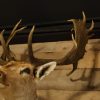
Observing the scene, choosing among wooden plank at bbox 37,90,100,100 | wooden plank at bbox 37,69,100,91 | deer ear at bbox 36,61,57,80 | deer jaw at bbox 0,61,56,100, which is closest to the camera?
deer jaw at bbox 0,61,56,100

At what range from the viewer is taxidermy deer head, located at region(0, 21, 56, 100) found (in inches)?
91.1

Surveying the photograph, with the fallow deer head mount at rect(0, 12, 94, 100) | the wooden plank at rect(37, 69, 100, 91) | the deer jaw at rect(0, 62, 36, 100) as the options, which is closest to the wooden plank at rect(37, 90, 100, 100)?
the wooden plank at rect(37, 69, 100, 91)

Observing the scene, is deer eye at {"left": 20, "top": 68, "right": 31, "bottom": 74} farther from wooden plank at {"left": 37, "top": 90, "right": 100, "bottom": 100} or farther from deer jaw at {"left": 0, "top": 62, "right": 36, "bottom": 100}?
wooden plank at {"left": 37, "top": 90, "right": 100, "bottom": 100}

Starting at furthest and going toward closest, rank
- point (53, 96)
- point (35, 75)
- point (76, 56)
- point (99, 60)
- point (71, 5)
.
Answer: point (71, 5) → point (99, 60) → point (53, 96) → point (76, 56) → point (35, 75)

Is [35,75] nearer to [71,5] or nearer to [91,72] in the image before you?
[91,72]

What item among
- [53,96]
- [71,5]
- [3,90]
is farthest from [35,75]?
[71,5]

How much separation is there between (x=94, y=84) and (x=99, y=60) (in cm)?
35

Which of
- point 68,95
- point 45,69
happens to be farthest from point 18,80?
point 68,95

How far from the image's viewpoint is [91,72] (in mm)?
3361

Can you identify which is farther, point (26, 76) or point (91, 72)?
point (91, 72)

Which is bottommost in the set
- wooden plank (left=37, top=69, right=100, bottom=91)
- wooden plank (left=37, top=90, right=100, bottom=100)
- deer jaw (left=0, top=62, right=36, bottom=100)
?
wooden plank (left=37, top=90, right=100, bottom=100)

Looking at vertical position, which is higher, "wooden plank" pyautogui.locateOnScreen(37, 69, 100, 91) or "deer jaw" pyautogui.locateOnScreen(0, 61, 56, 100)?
"deer jaw" pyautogui.locateOnScreen(0, 61, 56, 100)

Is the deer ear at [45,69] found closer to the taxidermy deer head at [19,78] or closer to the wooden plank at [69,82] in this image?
the taxidermy deer head at [19,78]

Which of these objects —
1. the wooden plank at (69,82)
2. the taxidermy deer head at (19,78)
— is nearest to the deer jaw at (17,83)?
the taxidermy deer head at (19,78)
